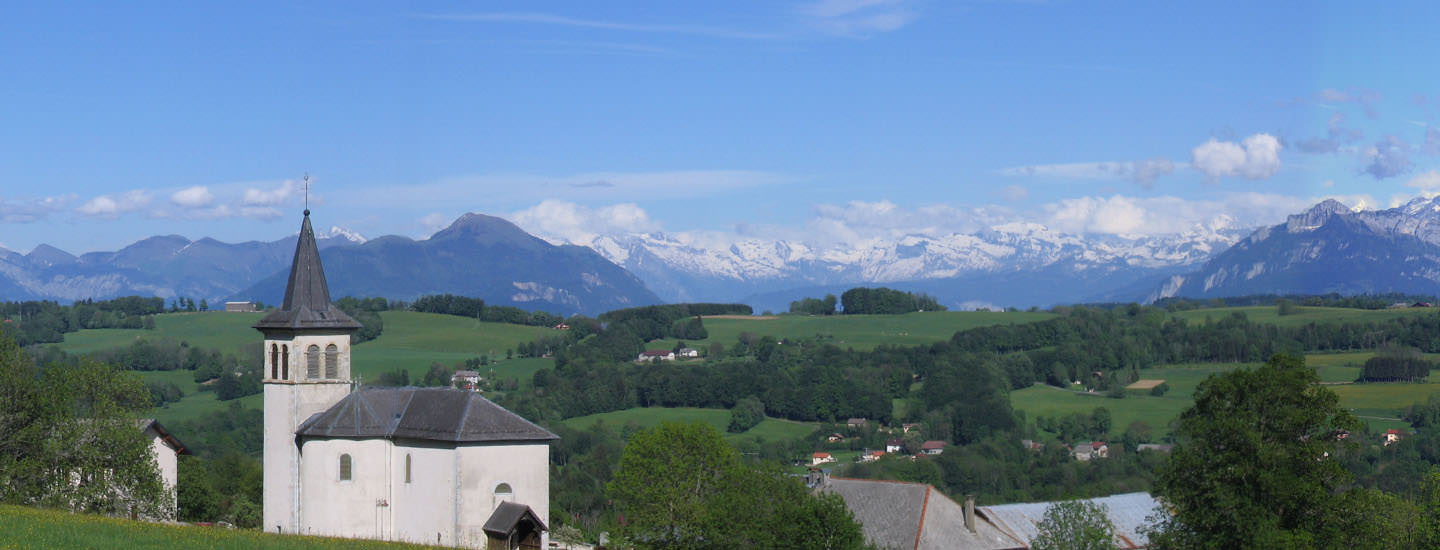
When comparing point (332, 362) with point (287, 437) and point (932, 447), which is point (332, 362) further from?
point (932, 447)

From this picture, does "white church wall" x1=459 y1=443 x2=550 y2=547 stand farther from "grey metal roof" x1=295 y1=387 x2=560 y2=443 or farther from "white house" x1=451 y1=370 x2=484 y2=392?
"white house" x1=451 y1=370 x2=484 y2=392

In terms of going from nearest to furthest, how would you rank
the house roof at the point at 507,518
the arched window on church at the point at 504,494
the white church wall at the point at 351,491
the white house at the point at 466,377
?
the house roof at the point at 507,518 → the arched window on church at the point at 504,494 → the white church wall at the point at 351,491 → the white house at the point at 466,377

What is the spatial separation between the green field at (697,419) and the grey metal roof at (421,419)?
9136 centimetres

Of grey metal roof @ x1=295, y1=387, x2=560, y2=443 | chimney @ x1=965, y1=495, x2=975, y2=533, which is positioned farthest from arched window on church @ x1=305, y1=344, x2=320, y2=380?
chimney @ x1=965, y1=495, x2=975, y2=533

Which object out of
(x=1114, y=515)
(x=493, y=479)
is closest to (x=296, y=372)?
(x=493, y=479)

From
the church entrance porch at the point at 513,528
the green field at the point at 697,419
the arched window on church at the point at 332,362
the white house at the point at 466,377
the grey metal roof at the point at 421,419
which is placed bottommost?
the green field at the point at 697,419

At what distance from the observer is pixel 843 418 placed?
15962 centimetres

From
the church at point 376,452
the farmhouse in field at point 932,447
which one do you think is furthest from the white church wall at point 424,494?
the farmhouse in field at point 932,447

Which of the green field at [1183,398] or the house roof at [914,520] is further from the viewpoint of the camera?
the green field at [1183,398]

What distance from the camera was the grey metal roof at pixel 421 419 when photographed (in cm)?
5084

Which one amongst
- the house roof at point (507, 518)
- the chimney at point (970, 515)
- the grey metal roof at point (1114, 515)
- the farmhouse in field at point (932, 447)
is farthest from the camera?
the farmhouse in field at point (932, 447)

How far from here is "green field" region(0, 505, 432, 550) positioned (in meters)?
38.2

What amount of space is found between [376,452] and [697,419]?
97.3m

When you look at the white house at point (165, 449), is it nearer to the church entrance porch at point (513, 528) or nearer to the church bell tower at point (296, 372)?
the church bell tower at point (296, 372)
